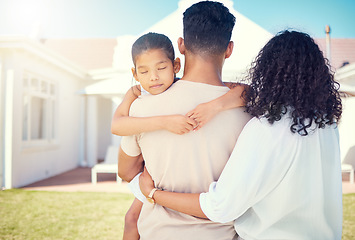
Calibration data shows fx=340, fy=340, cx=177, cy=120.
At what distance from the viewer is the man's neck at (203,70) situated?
4.69 feet

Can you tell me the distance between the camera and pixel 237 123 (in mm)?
1415

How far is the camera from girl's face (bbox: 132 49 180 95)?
5.33 feet

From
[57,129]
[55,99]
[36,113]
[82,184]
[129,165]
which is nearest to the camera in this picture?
[129,165]

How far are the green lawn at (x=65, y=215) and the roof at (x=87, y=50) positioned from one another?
11850 millimetres

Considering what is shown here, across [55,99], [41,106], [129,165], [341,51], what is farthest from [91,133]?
[341,51]

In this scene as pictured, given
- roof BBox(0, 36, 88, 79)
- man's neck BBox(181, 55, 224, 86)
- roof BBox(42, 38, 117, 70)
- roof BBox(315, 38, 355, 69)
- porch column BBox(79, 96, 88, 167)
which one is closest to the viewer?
man's neck BBox(181, 55, 224, 86)

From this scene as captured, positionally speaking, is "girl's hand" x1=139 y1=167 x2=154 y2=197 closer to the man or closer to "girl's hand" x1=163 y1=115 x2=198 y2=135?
the man

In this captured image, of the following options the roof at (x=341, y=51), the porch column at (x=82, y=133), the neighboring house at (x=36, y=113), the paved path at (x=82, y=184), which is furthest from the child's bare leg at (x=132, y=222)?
the roof at (x=341, y=51)

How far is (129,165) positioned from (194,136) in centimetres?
40

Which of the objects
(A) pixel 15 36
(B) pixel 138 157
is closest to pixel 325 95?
(B) pixel 138 157

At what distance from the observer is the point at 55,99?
32.3 feet

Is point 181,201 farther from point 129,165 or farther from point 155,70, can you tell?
point 155,70

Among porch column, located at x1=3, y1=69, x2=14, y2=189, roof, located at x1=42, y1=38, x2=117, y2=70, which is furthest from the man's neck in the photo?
roof, located at x1=42, y1=38, x2=117, y2=70

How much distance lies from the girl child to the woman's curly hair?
0.15 metres
